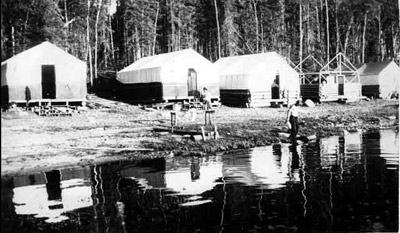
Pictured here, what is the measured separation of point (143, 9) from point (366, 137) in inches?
449

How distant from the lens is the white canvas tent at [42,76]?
26.4 ft

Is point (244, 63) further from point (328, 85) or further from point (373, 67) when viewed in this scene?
point (373, 67)

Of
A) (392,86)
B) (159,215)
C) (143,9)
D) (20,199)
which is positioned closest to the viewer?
(159,215)

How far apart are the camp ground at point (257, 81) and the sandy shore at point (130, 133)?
5198 millimetres

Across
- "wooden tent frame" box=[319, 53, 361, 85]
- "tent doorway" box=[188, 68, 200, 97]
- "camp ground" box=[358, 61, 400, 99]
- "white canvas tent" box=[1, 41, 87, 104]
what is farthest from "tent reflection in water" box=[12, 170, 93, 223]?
"camp ground" box=[358, 61, 400, 99]

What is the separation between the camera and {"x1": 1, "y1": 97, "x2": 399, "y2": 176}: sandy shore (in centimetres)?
935

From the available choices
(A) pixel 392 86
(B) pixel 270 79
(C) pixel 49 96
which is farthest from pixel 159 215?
(A) pixel 392 86

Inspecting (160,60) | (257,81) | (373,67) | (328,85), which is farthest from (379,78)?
(160,60)

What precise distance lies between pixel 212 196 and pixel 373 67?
30.0 metres

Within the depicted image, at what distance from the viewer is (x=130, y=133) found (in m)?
15.5

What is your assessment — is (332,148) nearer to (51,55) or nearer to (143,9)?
(51,55)

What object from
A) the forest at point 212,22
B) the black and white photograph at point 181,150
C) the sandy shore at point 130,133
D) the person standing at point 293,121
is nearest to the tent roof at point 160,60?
the forest at point 212,22

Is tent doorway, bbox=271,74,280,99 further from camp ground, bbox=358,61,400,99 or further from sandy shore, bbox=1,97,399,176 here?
camp ground, bbox=358,61,400,99

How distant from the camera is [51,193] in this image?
8945mm
